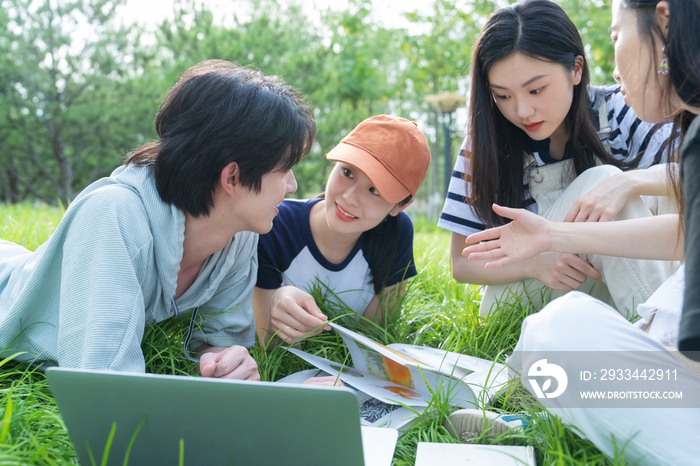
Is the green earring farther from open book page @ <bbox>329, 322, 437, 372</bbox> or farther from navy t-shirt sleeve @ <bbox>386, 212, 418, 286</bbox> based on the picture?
navy t-shirt sleeve @ <bbox>386, 212, 418, 286</bbox>

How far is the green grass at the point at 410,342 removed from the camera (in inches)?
45.5

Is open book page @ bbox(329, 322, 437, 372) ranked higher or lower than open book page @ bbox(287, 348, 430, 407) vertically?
higher

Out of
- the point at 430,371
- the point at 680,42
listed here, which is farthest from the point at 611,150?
the point at 430,371

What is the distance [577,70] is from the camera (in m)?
2.05

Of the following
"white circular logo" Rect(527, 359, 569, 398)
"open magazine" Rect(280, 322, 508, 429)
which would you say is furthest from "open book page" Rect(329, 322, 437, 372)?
"white circular logo" Rect(527, 359, 569, 398)

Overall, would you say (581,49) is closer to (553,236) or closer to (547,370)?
(553,236)

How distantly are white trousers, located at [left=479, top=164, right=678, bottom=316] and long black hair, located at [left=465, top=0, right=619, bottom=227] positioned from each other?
9cm

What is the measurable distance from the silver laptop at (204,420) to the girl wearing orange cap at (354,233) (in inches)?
30.5

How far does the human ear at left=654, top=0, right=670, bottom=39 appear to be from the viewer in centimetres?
117

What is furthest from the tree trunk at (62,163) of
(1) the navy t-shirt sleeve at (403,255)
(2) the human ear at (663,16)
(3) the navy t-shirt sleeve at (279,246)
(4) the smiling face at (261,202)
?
(2) the human ear at (663,16)

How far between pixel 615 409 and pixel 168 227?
1249 millimetres

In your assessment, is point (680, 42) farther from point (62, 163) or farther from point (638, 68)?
point (62, 163)

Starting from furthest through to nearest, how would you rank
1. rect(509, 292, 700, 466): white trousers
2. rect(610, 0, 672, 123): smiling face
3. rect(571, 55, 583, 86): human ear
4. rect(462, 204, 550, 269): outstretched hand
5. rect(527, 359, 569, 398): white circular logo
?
rect(571, 55, 583, 86): human ear
rect(462, 204, 550, 269): outstretched hand
rect(610, 0, 672, 123): smiling face
rect(527, 359, 569, 398): white circular logo
rect(509, 292, 700, 466): white trousers

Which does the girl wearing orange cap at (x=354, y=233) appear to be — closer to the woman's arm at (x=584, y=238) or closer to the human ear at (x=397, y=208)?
the human ear at (x=397, y=208)
